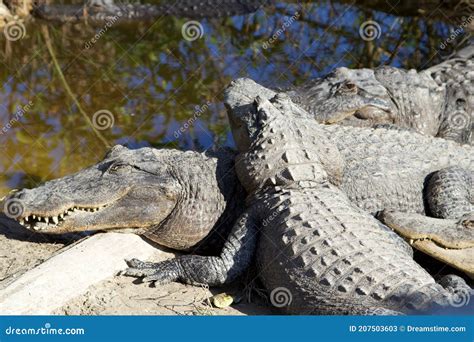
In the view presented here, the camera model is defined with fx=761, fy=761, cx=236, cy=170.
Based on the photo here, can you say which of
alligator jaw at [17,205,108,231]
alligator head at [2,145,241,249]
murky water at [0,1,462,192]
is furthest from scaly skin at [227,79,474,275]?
murky water at [0,1,462,192]

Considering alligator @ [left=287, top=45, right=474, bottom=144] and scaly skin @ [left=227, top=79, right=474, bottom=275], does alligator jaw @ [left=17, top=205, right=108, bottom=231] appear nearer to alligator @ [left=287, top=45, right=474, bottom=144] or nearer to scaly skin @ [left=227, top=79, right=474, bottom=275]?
scaly skin @ [left=227, top=79, right=474, bottom=275]

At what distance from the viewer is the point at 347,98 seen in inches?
291

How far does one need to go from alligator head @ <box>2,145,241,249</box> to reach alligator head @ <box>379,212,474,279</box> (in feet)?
4.17

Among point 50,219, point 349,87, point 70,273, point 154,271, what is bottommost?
point 70,273

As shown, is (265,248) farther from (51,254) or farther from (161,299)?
(51,254)

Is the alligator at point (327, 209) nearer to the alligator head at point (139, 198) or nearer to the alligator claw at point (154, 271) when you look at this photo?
the alligator claw at point (154, 271)

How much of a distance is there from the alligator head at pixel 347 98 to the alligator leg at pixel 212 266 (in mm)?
2510

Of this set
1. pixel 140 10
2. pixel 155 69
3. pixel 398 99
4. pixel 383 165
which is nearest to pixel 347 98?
pixel 398 99

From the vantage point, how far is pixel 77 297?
185 inches

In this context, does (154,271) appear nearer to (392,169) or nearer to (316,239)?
(316,239)

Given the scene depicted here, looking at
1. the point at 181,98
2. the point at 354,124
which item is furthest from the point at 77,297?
the point at 181,98

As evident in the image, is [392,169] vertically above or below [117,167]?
above

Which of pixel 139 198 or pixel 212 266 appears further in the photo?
pixel 139 198

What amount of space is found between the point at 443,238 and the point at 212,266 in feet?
5.13
